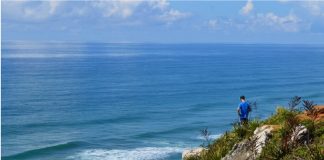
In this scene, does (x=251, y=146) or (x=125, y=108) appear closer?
(x=251, y=146)

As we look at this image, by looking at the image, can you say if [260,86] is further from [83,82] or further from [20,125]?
[20,125]

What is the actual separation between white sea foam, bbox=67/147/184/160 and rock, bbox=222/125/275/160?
3552 cm

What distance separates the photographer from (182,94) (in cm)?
10288

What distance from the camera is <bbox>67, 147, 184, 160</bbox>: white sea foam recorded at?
2114 inches

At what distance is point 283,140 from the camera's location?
15234 mm

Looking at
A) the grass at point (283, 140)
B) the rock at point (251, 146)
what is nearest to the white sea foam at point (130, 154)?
the grass at point (283, 140)

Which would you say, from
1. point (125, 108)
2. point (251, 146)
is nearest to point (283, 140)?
point (251, 146)

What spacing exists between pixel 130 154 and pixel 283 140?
41177mm

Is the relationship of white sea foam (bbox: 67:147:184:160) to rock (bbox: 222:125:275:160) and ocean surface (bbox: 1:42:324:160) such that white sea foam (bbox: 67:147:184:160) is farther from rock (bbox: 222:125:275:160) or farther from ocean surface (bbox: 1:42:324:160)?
rock (bbox: 222:125:275:160)

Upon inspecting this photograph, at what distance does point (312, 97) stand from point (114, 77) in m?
56.8

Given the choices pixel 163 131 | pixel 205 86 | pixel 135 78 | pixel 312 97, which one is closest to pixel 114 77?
pixel 135 78

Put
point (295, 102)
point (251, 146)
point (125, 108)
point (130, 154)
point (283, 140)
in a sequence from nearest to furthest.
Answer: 1. point (283, 140)
2. point (251, 146)
3. point (295, 102)
4. point (130, 154)
5. point (125, 108)

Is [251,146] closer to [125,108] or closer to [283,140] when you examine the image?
[283,140]

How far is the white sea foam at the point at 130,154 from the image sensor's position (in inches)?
2114
